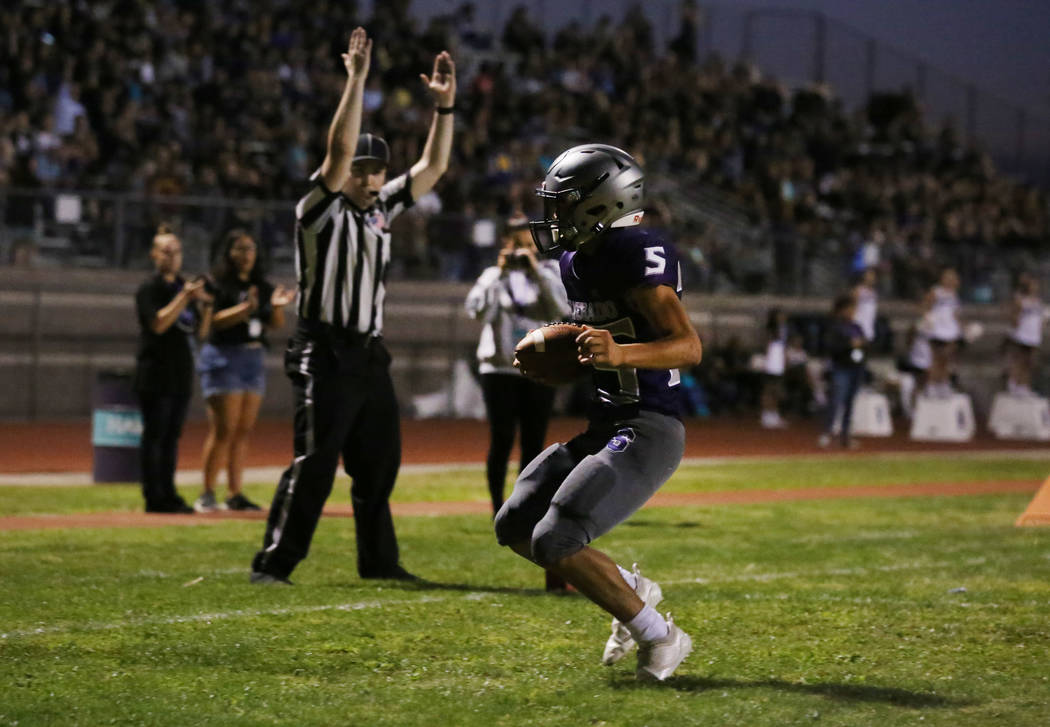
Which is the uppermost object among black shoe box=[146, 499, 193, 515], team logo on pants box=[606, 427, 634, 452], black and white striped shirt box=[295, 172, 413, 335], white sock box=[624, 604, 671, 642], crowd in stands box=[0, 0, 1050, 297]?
crowd in stands box=[0, 0, 1050, 297]

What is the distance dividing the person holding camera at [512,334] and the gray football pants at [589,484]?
12.8 ft

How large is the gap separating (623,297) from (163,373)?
6368 millimetres

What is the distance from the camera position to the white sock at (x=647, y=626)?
5.64 meters

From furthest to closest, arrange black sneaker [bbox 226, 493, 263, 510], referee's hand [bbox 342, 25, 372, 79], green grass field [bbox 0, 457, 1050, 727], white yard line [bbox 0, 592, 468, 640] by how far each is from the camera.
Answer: black sneaker [bbox 226, 493, 263, 510], referee's hand [bbox 342, 25, 372, 79], white yard line [bbox 0, 592, 468, 640], green grass field [bbox 0, 457, 1050, 727]

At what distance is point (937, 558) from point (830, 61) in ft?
97.0

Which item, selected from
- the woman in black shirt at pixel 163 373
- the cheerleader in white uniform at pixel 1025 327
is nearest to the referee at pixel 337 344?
the woman in black shirt at pixel 163 373

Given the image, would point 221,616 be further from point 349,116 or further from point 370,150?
point 370,150

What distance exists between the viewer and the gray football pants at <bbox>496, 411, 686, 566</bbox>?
5.48 m

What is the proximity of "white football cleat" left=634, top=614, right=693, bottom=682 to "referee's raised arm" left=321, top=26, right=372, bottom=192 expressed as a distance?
2.91m

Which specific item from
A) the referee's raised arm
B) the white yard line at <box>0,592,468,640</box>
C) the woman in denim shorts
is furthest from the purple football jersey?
the woman in denim shorts

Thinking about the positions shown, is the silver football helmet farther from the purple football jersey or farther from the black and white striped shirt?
the black and white striped shirt

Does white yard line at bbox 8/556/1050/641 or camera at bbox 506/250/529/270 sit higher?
camera at bbox 506/250/529/270

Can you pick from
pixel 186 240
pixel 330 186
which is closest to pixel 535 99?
pixel 186 240

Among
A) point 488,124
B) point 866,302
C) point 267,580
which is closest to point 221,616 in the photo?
point 267,580
